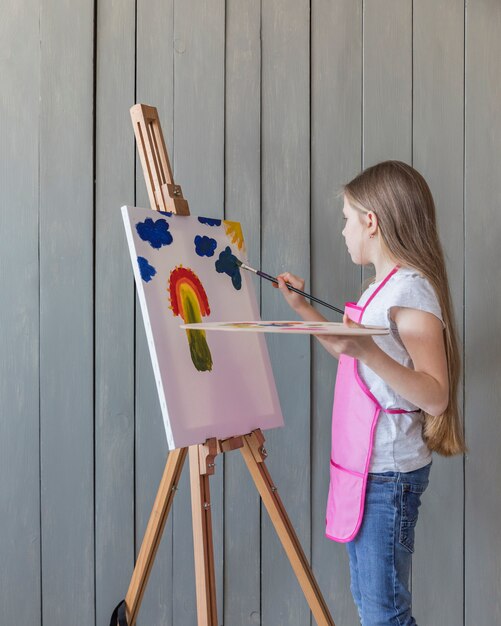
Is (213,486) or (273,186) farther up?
(273,186)

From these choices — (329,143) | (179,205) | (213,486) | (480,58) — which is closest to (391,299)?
(179,205)

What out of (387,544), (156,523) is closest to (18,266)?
(156,523)

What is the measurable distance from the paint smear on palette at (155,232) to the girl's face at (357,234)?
40 centimetres

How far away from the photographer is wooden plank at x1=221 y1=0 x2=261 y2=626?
1.68 meters

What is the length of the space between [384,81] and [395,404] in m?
0.91

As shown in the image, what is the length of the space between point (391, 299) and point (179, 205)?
1.63ft

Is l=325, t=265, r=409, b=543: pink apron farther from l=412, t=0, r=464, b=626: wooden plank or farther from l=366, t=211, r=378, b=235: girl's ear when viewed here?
l=412, t=0, r=464, b=626: wooden plank

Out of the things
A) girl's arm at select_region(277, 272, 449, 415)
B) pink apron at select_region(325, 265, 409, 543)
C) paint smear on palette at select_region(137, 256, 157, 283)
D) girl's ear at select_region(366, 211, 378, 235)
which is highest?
girl's ear at select_region(366, 211, 378, 235)

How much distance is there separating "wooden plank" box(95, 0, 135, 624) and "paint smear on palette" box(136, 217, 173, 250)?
345 mm

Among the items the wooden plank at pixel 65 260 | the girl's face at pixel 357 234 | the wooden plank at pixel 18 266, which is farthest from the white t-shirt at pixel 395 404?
the wooden plank at pixel 18 266

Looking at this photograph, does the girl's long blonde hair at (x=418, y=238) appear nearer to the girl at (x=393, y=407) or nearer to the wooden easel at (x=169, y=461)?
Answer: the girl at (x=393, y=407)

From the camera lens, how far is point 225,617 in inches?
66.9

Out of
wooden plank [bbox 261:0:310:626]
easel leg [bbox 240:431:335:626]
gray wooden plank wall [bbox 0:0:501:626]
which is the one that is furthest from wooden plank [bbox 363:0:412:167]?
easel leg [bbox 240:431:335:626]

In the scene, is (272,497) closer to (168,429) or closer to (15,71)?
(168,429)
